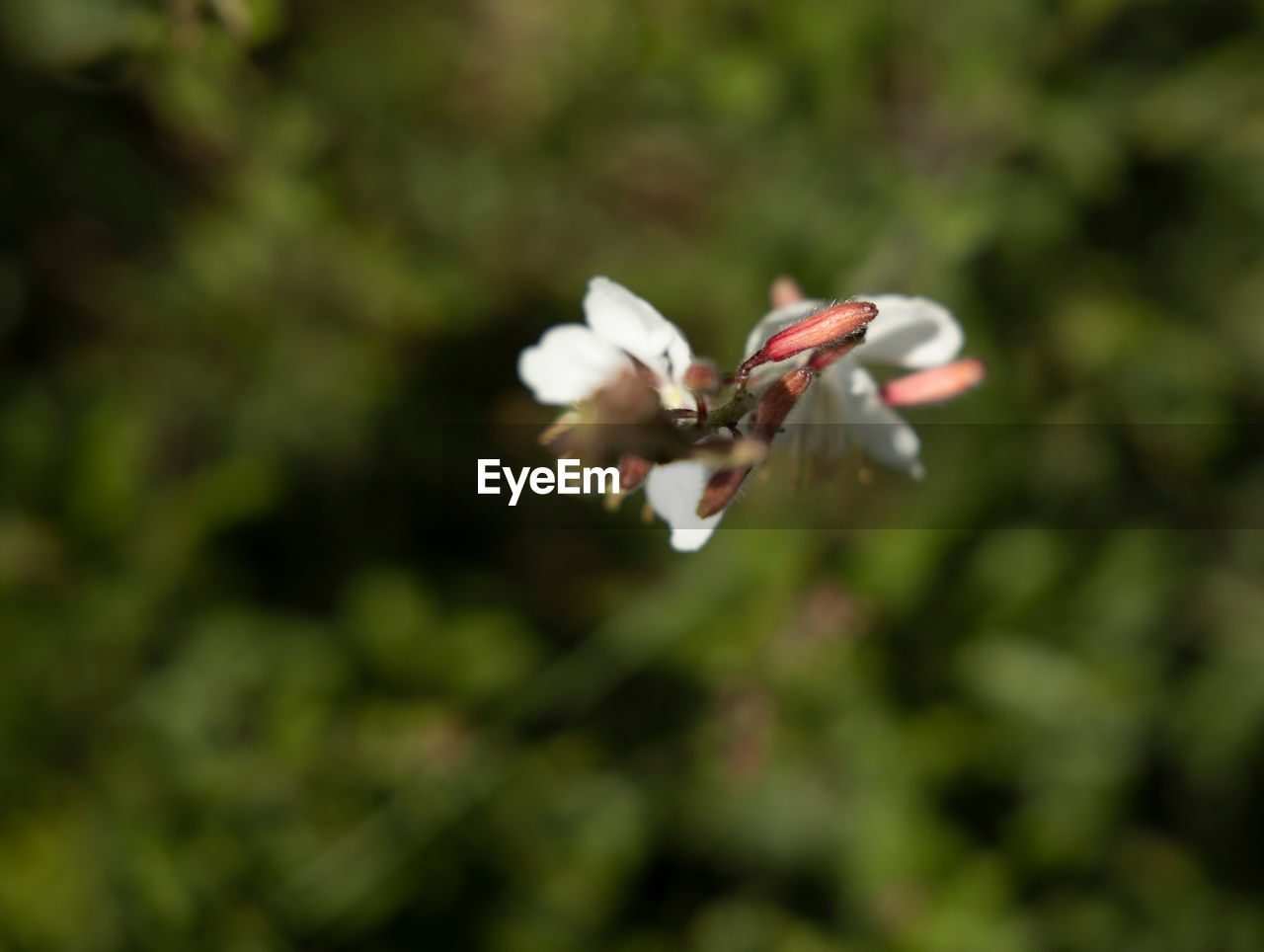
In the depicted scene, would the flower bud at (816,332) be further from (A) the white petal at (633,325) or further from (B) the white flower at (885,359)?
(B) the white flower at (885,359)

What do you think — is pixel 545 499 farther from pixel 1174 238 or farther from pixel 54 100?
pixel 1174 238

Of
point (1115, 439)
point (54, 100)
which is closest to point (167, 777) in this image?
point (54, 100)

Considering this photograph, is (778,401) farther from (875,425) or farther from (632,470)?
(875,425)

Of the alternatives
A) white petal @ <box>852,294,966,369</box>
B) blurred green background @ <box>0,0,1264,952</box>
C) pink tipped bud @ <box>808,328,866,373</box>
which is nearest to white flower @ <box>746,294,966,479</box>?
white petal @ <box>852,294,966,369</box>

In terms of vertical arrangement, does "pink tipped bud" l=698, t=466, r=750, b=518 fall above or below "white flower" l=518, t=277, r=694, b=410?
below

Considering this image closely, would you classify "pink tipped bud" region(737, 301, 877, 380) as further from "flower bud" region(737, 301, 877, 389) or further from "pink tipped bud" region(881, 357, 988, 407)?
"pink tipped bud" region(881, 357, 988, 407)

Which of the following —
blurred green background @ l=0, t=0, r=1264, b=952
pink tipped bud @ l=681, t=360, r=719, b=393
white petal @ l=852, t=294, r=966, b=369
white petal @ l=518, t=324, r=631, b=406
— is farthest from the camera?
blurred green background @ l=0, t=0, r=1264, b=952

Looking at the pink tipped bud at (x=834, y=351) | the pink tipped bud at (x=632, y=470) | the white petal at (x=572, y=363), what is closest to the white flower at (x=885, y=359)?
the pink tipped bud at (x=834, y=351)
